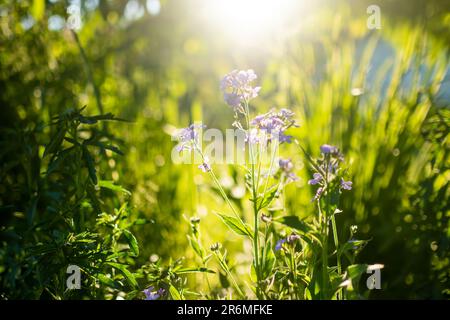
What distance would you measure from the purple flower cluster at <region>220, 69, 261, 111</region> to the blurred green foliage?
39 centimetres

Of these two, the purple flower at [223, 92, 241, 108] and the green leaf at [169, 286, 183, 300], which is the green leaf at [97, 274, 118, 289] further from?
the purple flower at [223, 92, 241, 108]

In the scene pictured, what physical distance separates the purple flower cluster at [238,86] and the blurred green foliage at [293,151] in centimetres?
39

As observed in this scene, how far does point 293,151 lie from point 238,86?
3.39 ft

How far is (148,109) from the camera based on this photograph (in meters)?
2.60

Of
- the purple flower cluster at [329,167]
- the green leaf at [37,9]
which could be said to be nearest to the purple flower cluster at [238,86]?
the purple flower cluster at [329,167]

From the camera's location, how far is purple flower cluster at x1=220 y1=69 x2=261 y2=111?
39.0 inches

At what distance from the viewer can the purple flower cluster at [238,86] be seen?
99cm

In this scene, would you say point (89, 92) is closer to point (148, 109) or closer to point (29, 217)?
point (148, 109)

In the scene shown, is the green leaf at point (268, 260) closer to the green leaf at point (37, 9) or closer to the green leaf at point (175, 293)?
the green leaf at point (175, 293)

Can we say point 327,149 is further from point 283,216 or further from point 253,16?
point 253,16

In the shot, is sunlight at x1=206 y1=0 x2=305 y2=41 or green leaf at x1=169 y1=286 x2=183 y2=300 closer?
green leaf at x1=169 y1=286 x2=183 y2=300

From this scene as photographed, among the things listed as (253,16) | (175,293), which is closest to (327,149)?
(175,293)

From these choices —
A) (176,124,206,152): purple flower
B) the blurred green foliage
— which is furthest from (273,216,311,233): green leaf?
the blurred green foliage
